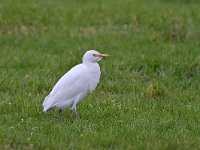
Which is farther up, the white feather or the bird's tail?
the white feather

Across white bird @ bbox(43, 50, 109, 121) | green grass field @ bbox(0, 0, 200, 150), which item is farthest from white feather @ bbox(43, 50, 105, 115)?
green grass field @ bbox(0, 0, 200, 150)

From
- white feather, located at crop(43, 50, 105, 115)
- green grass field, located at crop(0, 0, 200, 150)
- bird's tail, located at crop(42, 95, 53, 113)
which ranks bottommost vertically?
green grass field, located at crop(0, 0, 200, 150)

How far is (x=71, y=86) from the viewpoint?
337 inches

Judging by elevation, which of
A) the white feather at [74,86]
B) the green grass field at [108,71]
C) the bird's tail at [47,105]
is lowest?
the green grass field at [108,71]

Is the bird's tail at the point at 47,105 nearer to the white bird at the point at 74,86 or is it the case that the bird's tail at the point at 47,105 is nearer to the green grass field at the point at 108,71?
the white bird at the point at 74,86

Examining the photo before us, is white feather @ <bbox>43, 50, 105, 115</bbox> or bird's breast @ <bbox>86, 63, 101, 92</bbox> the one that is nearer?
white feather @ <bbox>43, 50, 105, 115</bbox>

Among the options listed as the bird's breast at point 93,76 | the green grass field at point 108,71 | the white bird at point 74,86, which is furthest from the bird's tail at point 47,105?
the bird's breast at point 93,76

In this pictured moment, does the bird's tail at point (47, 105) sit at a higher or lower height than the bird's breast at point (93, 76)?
lower

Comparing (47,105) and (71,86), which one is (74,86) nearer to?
(71,86)

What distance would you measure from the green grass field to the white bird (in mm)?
252

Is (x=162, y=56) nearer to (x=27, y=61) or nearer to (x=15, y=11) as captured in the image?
(x=27, y=61)

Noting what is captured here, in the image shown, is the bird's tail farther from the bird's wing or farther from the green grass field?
the green grass field

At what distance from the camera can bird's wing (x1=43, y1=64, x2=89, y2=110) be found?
8.50 meters

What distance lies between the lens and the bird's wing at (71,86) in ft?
27.9
